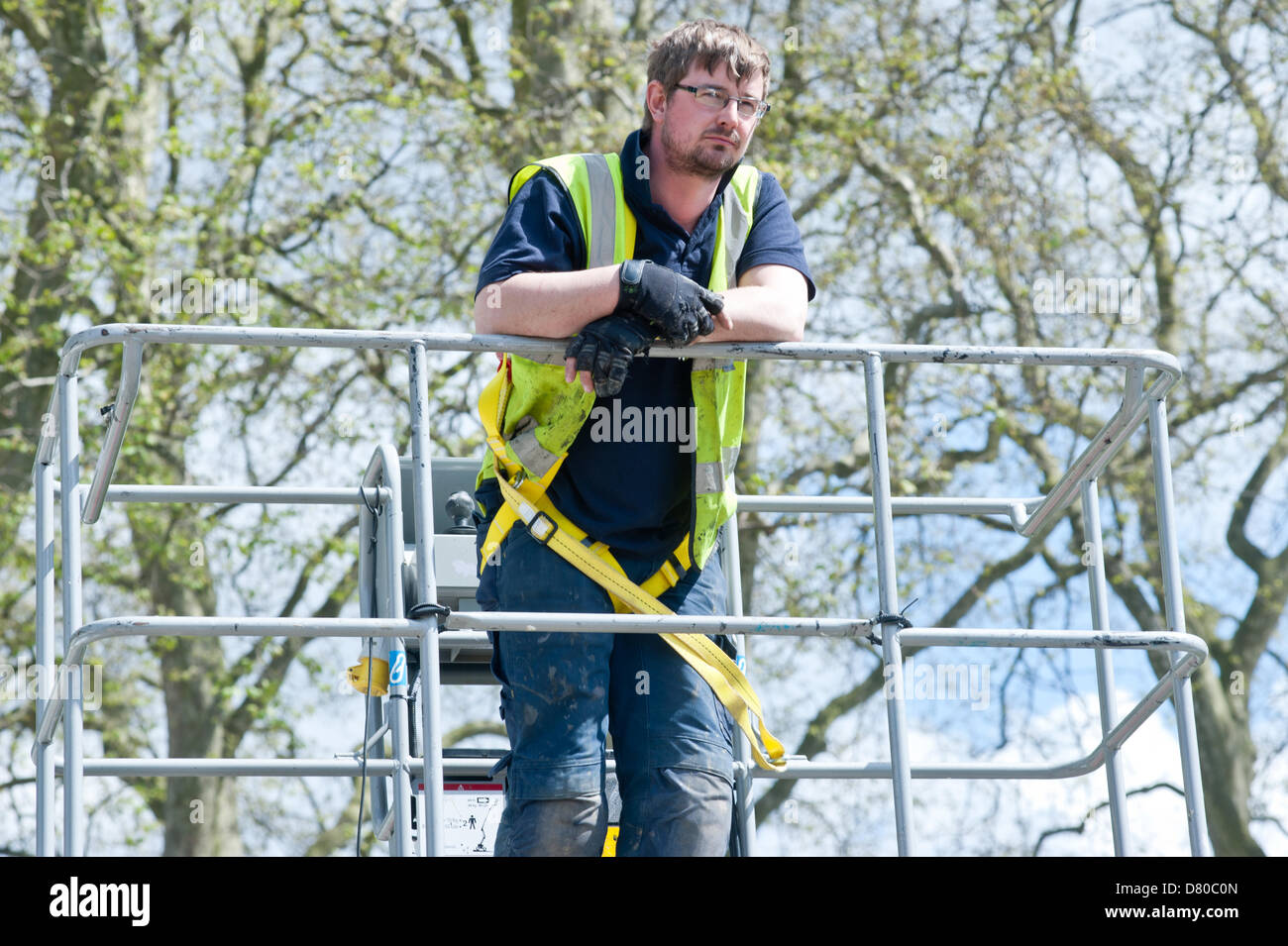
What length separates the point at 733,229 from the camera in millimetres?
3695

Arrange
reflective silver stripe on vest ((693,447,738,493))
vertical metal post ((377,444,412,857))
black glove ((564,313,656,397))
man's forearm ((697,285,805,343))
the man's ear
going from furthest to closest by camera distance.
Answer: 1. vertical metal post ((377,444,412,857))
2. the man's ear
3. reflective silver stripe on vest ((693,447,738,493))
4. man's forearm ((697,285,805,343))
5. black glove ((564,313,656,397))

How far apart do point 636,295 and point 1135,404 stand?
1115 millimetres

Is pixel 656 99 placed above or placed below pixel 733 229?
above

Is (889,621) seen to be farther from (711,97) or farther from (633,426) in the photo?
(711,97)

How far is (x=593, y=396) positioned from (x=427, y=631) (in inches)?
23.8

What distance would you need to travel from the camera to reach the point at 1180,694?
355cm

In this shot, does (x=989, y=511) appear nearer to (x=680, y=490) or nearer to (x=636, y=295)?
(x=680, y=490)

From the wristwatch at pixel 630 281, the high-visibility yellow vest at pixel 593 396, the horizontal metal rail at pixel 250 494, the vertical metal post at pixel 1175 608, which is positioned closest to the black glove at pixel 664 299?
the wristwatch at pixel 630 281

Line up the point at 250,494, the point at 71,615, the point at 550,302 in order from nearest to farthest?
the point at 550,302 < the point at 71,615 < the point at 250,494

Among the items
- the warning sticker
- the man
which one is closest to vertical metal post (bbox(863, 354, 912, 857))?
the man

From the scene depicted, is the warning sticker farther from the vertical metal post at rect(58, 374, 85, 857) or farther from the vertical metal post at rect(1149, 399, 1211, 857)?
the vertical metal post at rect(1149, 399, 1211, 857)

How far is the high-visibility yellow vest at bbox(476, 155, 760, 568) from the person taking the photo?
3467 millimetres

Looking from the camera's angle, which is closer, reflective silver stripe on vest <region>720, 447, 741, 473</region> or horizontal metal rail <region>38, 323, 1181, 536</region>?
horizontal metal rail <region>38, 323, 1181, 536</region>

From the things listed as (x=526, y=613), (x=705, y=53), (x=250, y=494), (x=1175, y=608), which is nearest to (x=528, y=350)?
(x=526, y=613)
